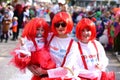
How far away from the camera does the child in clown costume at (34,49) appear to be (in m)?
4.87

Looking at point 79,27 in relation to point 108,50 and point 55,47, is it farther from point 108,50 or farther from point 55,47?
point 108,50

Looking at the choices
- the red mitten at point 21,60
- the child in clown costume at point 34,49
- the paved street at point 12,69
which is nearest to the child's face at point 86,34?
the child in clown costume at point 34,49

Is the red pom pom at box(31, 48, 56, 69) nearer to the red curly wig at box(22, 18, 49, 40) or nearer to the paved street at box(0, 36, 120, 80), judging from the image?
the red curly wig at box(22, 18, 49, 40)

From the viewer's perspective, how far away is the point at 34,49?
4.95 meters

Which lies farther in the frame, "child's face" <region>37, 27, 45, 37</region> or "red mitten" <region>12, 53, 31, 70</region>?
"child's face" <region>37, 27, 45, 37</region>

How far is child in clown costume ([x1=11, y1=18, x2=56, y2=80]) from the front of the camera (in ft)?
16.0

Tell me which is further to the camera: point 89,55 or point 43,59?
point 89,55

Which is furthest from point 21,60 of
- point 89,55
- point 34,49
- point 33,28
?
point 89,55

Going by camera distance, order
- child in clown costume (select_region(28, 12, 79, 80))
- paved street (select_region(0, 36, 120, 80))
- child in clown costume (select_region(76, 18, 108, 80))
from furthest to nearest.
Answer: paved street (select_region(0, 36, 120, 80)), child in clown costume (select_region(76, 18, 108, 80)), child in clown costume (select_region(28, 12, 79, 80))

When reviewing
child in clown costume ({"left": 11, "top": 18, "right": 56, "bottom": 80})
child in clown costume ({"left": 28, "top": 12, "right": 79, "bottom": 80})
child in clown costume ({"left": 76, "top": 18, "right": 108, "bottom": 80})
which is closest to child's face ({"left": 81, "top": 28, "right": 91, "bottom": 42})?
child in clown costume ({"left": 76, "top": 18, "right": 108, "bottom": 80})

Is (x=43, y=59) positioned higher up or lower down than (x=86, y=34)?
lower down

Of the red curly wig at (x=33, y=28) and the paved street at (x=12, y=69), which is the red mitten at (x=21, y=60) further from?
the paved street at (x=12, y=69)

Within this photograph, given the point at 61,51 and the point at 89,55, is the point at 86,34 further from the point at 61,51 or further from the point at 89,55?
the point at 61,51

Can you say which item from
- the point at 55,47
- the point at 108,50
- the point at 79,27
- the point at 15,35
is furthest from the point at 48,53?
the point at 15,35
